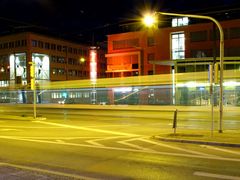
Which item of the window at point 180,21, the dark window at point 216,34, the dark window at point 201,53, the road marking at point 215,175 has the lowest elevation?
the road marking at point 215,175

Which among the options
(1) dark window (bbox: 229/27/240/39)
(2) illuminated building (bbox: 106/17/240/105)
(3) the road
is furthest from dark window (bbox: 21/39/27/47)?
(3) the road

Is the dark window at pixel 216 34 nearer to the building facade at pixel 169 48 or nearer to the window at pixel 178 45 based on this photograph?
the building facade at pixel 169 48

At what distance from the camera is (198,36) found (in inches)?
2359

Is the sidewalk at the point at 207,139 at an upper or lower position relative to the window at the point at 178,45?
lower

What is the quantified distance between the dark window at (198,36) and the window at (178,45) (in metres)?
1.62

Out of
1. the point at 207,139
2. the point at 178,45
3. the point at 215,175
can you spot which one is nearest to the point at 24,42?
the point at 178,45

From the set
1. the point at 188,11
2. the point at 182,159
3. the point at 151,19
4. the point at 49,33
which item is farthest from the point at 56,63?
the point at 182,159

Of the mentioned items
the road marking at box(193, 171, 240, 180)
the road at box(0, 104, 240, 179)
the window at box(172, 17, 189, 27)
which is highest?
the window at box(172, 17, 189, 27)

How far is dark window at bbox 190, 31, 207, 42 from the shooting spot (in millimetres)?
59409

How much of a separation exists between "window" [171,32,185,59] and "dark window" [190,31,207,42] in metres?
1.62

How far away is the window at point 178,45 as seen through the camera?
200 ft

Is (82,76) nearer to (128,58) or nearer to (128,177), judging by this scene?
(128,58)

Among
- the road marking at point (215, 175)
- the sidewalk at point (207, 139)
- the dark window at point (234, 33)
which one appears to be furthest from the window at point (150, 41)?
the road marking at point (215, 175)

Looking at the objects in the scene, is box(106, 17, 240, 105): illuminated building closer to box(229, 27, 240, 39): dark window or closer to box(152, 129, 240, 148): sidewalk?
box(229, 27, 240, 39): dark window
